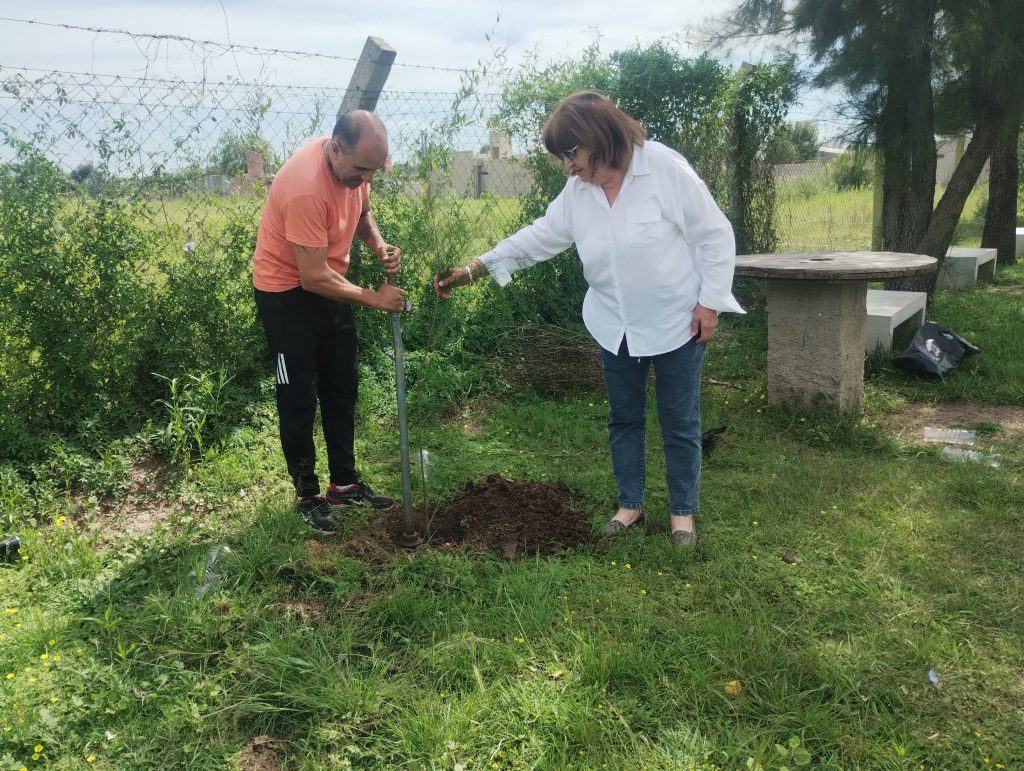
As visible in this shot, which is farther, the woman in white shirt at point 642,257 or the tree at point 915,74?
the tree at point 915,74

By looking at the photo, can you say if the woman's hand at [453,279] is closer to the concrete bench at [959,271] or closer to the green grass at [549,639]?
the green grass at [549,639]

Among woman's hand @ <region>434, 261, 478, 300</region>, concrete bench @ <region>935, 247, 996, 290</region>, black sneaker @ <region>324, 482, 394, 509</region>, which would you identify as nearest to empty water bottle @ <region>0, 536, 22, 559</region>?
black sneaker @ <region>324, 482, 394, 509</region>

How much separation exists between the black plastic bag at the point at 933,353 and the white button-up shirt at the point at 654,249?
3195mm

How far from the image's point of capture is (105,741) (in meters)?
2.35

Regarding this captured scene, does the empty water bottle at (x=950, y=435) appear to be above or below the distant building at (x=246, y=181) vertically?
below

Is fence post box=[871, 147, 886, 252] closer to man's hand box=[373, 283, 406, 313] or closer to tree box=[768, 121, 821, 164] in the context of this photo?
tree box=[768, 121, 821, 164]

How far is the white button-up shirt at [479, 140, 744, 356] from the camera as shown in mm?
2998

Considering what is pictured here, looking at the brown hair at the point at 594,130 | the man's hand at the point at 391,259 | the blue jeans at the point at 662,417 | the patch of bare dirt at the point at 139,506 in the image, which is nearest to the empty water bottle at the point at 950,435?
the blue jeans at the point at 662,417

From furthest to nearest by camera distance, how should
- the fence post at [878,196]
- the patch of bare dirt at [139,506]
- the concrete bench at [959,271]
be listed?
the concrete bench at [959,271] < the fence post at [878,196] < the patch of bare dirt at [139,506]

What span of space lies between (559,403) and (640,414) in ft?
6.66

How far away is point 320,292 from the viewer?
3.22 m

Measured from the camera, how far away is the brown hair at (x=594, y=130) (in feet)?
9.52

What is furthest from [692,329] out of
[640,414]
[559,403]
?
[559,403]

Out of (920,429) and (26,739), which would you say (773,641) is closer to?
(26,739)
